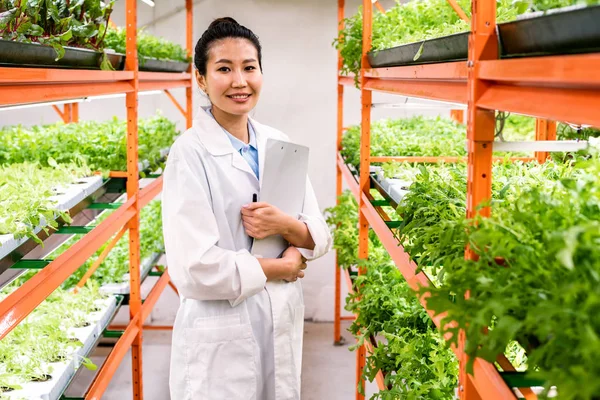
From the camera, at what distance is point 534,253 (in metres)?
1.21

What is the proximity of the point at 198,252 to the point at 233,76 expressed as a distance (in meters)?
0.67

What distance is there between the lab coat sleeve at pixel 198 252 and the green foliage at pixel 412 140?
6.38ft

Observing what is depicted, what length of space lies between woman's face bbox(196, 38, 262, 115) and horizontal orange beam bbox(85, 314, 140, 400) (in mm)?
1389

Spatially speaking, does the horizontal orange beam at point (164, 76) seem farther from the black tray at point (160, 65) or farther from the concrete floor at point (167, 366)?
the concrete floor at point (167, 366)

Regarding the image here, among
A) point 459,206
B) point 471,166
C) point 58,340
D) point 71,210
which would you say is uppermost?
point 471,166

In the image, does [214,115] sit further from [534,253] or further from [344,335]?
[344,335]

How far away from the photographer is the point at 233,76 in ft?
8.17

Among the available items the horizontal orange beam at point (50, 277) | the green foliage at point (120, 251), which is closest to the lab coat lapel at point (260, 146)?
the horizontal orange beam at point (50, 277)

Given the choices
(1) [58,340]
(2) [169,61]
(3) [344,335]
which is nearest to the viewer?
(1) [58,340]

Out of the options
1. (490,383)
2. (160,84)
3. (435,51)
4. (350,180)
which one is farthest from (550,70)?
(160,84)

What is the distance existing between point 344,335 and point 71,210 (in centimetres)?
384

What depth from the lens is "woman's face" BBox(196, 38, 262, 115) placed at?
8.14ft

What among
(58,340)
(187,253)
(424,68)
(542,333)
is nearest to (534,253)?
(542,333)

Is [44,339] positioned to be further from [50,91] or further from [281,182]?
[281,182]
